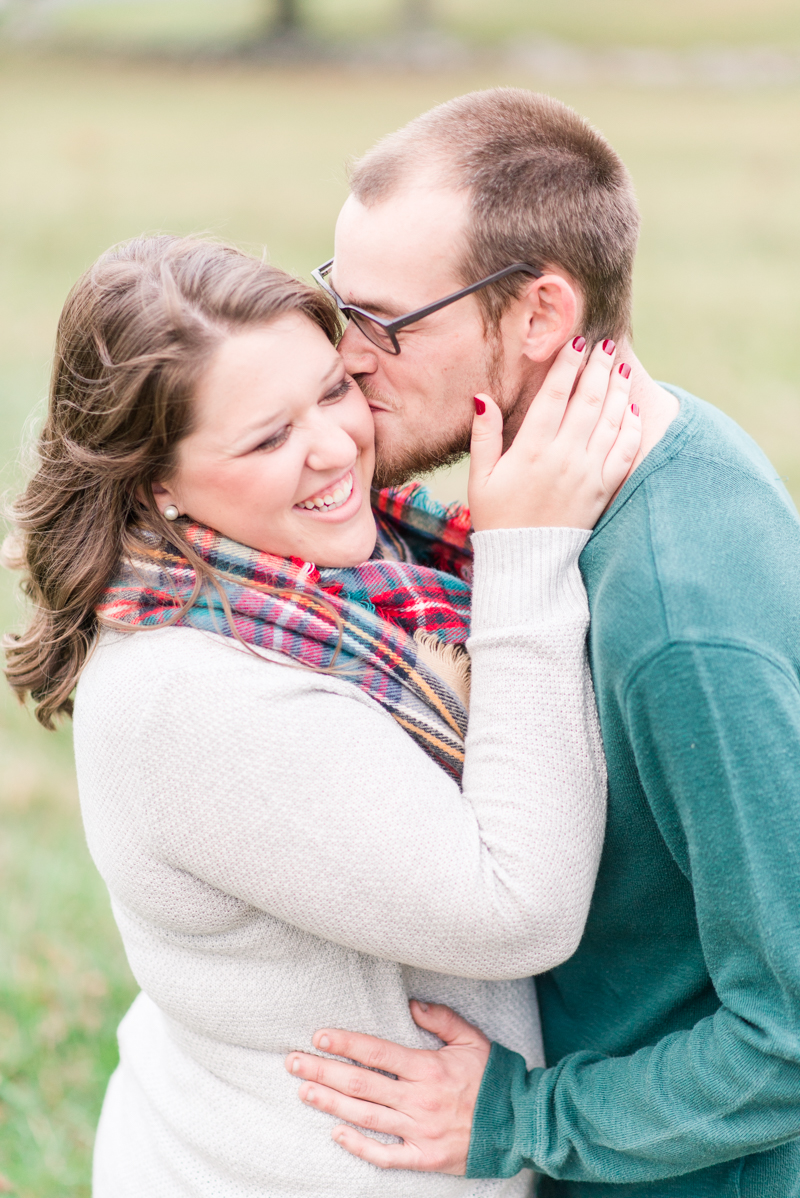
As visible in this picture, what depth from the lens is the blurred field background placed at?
3525mm

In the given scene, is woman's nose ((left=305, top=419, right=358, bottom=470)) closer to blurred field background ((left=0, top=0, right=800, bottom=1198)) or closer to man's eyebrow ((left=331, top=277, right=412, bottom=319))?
man's eyebrow ((left=331, top=277, right=412, bottom=319))

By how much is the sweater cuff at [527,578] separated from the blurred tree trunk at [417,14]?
35.3m

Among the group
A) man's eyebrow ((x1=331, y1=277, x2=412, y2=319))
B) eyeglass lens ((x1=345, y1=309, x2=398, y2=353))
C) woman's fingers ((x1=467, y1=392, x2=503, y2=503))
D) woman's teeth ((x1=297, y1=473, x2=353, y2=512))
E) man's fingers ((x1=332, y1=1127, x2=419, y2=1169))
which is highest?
man's eyebrow ((x1=331, y1=277, x2=412, y2=319))

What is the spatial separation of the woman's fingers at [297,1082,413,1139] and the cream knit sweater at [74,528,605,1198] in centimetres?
4

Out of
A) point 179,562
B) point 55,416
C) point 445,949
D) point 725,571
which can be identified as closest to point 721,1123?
point 445,949

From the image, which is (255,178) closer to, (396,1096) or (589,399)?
(589,399)

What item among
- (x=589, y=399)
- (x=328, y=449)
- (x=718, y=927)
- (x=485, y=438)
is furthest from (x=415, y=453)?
(x=718, y=927)

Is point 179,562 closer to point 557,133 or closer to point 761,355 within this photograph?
point 557,133

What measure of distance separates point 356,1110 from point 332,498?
110 centimetres

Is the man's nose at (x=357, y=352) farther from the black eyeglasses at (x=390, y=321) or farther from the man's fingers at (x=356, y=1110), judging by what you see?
the man's fingers at (x=356, y=1110)

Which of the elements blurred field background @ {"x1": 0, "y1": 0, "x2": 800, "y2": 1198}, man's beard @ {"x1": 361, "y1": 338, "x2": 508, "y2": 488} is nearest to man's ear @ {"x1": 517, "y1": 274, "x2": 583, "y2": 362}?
man's beard @ {"x1": 361, "y1": 338, "x2": 508, "y2": 488}

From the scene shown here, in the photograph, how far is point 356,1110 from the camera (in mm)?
1938

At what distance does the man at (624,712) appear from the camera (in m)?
1.69

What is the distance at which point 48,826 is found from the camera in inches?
170
